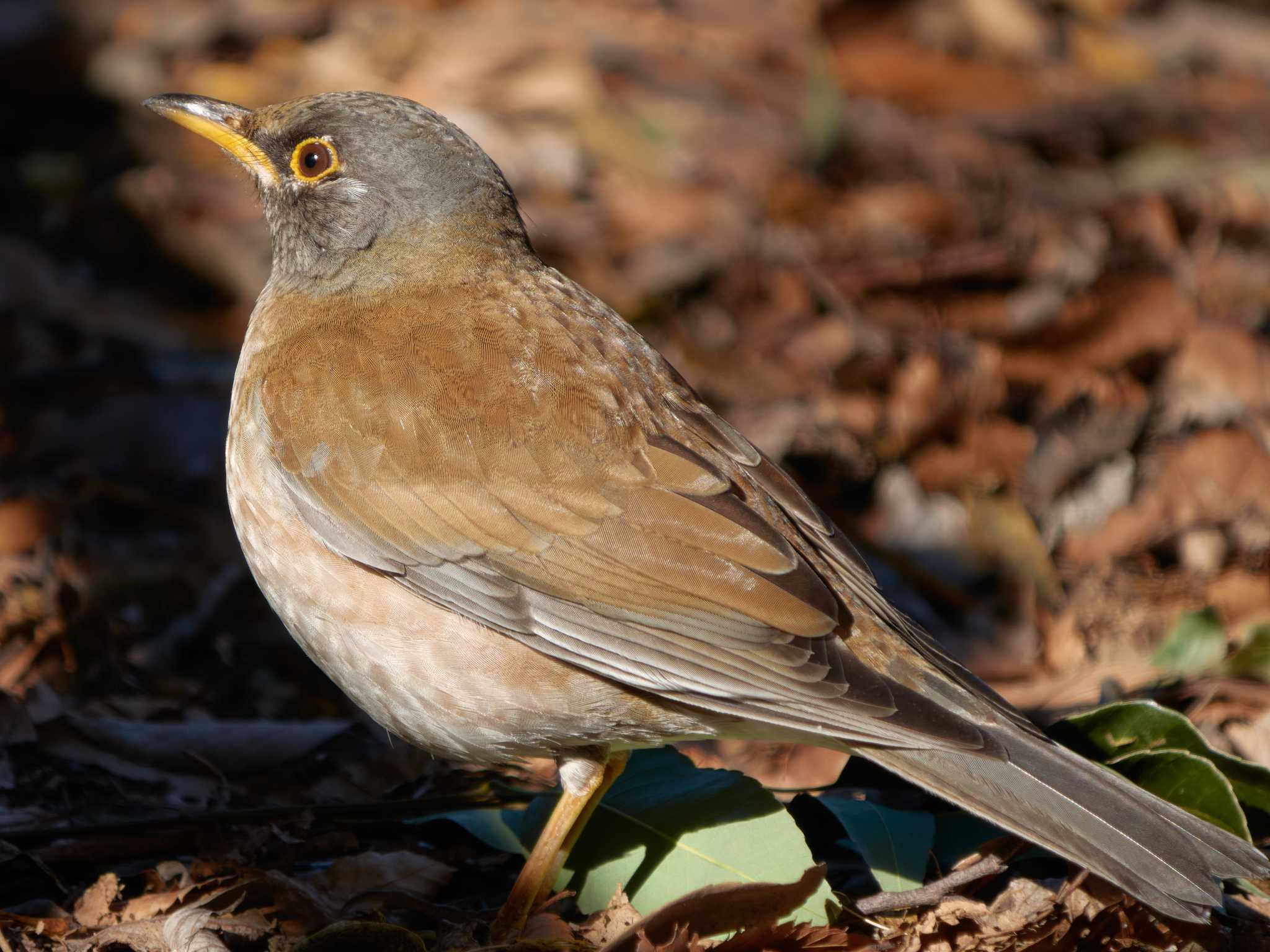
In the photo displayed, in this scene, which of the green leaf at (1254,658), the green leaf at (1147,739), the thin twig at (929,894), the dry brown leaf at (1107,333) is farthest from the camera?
the dry brown leaf at (1107,333)

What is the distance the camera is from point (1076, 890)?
3.97 meters

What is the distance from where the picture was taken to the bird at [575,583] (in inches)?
142

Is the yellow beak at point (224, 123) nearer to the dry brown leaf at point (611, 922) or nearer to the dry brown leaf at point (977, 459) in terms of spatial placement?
the dry brown leaf at point (611, 922)

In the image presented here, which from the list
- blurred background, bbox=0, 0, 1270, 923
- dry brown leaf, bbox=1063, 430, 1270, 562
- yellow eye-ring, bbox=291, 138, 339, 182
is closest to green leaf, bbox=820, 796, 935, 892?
blurred background, bbox=0, 0, 1270, 923

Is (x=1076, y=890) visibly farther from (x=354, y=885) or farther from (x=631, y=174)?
(x=631, y=174)

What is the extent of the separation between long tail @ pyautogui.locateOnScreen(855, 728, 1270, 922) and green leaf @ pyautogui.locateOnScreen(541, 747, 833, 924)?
1.54 ft

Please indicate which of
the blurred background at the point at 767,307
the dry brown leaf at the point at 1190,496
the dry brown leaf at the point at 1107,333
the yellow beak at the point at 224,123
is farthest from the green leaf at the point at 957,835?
the dry brown leaf at the point at 1107,333

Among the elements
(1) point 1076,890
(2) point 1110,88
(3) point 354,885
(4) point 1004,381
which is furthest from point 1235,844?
(2) point 1110,88

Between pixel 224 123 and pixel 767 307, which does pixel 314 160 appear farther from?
pixel 767 307

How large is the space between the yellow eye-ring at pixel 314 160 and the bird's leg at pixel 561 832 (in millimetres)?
2125

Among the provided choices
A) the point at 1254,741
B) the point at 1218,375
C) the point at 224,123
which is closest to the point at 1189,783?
the point at 1254,741

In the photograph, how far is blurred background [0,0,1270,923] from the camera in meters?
5.49

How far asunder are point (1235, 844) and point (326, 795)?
9.41 feet

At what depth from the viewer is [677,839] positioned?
419 centimetres
